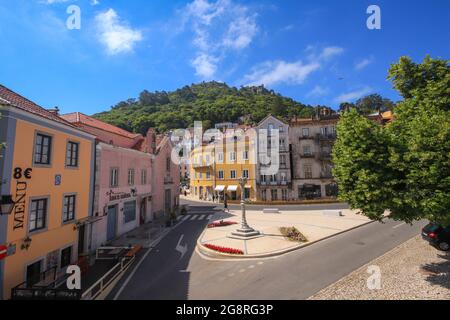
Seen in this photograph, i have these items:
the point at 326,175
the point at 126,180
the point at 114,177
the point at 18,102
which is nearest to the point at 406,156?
the point at 18,102

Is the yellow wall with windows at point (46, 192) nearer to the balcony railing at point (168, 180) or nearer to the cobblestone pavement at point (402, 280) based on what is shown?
the cobblestone pavement at point (402, 280)

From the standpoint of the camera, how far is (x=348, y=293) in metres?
9.22

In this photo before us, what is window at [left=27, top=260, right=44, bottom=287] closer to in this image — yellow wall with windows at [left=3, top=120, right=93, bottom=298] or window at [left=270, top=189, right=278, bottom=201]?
yellow wall with windows at [left=3, top=120, right=93, bottom=298]

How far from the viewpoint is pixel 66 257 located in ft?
46.4

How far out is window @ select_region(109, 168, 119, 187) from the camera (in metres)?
A: 19.7

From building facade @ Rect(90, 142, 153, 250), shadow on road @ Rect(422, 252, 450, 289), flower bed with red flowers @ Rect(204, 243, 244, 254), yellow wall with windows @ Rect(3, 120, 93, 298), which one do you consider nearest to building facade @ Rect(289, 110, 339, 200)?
building facade @ Rect(90, 142, 153, 250)

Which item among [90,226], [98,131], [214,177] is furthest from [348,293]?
[214,177]

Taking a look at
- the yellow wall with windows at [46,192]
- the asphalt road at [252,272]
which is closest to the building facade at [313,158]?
the asphalt road at [252,272]

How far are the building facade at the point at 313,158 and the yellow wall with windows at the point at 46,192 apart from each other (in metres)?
35.6

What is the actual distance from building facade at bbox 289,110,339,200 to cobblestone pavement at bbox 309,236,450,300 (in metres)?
30.0

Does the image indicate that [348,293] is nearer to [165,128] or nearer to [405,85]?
[405,85]

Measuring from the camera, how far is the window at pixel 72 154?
14.3 m

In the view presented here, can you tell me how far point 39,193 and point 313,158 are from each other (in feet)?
133

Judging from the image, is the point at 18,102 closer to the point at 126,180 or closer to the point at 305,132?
the point at 126,180
